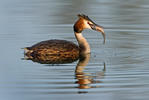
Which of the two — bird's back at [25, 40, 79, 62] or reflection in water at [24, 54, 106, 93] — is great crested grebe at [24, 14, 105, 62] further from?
reflection in water at [24, 54, 106, 93]

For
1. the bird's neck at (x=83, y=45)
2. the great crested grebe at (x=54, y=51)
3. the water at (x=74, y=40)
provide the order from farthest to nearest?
the bird's neck at (x=83, y=45) < the great crested grebe at (x=54, y=51) < the water at (x=74, y=40)

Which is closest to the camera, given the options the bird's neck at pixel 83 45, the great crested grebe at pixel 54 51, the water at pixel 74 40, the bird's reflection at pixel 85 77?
the water at pixel 74 40

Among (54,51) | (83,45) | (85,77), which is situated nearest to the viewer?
(85,77)

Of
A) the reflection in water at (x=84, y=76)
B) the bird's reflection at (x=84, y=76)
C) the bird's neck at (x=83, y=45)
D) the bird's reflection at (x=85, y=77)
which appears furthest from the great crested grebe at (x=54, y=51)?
the bird's reflection at (x=85, y=77)

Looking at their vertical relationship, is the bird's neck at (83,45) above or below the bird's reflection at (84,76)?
above

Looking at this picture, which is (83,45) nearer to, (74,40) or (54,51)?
(54,51)

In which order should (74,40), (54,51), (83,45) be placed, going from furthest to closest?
(74,40), (83,45), (54,51)

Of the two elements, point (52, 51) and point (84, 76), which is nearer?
point (84, 76)

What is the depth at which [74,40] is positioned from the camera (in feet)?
47.6

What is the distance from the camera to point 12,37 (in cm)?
1428

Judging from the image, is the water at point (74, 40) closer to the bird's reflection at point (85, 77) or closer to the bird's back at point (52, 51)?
the bird's reflection at point (85, 77)

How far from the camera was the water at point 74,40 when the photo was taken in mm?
9891

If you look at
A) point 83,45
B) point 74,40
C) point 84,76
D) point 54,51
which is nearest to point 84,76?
point 84,76

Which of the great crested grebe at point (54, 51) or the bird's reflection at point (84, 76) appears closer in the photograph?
the bird's reflection at point (84, 76)
